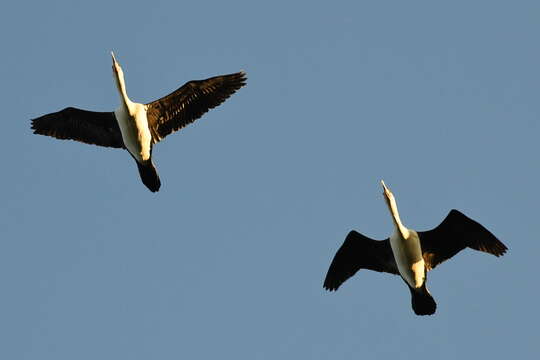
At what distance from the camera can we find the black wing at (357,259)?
1959cm

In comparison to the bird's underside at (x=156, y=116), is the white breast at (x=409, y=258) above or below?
Answer: below

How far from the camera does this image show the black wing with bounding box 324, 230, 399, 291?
64.3 ft

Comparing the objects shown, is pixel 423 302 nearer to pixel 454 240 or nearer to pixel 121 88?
pixel 454 240

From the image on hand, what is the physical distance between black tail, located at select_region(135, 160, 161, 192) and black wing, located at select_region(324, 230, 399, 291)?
11.9ft

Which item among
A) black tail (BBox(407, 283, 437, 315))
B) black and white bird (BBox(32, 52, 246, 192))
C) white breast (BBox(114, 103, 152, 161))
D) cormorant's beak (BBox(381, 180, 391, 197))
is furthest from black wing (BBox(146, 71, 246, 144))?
black tail (BBox(407, 283, 437, 315))

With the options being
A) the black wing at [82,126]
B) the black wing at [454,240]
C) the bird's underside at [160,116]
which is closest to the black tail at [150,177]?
the bird's underside at [160,116]

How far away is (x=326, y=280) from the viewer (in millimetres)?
20094

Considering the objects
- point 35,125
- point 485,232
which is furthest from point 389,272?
point 35,125

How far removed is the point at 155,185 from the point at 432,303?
17.7ft

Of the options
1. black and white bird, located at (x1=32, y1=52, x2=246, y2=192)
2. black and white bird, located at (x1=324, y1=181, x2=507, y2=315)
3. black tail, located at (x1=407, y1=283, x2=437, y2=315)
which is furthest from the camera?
black and white bird, located at (x1=32, y1=52, x2=246, y2=192)

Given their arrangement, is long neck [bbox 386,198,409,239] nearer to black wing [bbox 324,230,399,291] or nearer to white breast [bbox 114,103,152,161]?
black wing [bbox 324,230,399,291]

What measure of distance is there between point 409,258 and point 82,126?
673 centimetres

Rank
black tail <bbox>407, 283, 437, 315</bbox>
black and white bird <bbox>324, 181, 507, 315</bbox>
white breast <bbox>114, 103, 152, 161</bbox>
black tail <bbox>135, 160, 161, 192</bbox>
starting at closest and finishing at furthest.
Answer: black tail <bbox>407, 283, 437, 315</bbox> < black and white bird <bbox>324, 181, 507, 315</bbox> < black tail <bbox>135, 160, 161, 192</bbox> < white breast <bbox>114, 103, 152, 161</bbox>

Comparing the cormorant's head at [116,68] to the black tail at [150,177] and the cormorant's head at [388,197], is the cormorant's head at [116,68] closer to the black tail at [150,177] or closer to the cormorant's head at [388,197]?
the black tail at [150,177]
